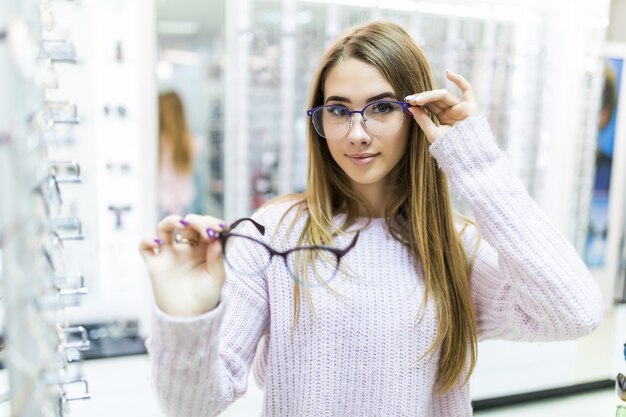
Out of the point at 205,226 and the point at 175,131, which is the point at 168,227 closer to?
the point at 205,226

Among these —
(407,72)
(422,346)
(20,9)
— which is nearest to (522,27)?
(407,72)

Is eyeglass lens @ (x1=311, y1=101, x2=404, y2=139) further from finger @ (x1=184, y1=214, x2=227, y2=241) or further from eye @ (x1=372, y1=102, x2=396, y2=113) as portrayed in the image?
finger @ (x1=184, y1=214, x2=227, y2=241)

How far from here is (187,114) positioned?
2.83 m

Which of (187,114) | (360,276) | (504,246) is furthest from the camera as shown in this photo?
(187,114)

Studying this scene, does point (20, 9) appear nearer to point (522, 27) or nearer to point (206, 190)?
point (206, 190)

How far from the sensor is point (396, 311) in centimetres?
97

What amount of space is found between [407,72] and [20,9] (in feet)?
2.28

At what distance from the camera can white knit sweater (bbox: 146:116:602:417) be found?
87 centimetres

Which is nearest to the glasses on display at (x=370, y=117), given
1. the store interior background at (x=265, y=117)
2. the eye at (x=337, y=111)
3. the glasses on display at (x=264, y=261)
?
the eye at (x=337, y=111)

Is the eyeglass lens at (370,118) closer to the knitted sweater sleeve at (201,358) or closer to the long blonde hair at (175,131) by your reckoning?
the knitted sweater sleeve at (201,358)

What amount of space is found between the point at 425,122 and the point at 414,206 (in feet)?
0.55

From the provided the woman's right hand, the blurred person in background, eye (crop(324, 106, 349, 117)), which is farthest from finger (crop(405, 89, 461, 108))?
the blurred person in background

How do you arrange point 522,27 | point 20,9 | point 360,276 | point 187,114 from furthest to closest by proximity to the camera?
1. point 522,27
2. point 187,114
3. point 360,276
4. point 20,9

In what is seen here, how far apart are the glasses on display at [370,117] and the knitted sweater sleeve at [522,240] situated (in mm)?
87
